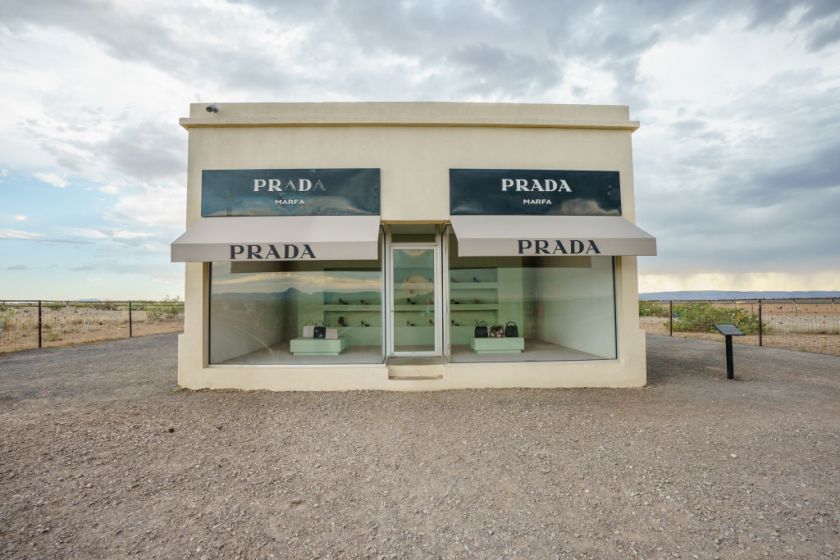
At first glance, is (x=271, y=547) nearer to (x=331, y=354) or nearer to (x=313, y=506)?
(x=313, y=506)

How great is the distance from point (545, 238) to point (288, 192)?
4.52 m

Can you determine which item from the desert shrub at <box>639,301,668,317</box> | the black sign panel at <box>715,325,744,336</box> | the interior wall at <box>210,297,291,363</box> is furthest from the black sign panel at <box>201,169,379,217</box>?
the desert shrub at <box>639,301,668,317</box>

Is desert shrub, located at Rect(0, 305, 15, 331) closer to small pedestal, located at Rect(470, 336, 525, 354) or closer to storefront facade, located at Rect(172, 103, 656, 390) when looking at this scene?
storefront facade, located at Rect(172, 103, 656, 390)

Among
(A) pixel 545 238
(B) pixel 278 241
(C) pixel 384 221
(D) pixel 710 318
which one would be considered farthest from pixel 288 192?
(D) pixel 710 318

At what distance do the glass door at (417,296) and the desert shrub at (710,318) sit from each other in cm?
1412

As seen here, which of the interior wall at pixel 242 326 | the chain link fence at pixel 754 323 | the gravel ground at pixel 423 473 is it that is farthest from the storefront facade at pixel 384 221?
the chain link fence at pixel 754 323

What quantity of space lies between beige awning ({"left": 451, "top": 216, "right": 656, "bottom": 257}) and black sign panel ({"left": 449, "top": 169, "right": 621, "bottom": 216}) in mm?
279

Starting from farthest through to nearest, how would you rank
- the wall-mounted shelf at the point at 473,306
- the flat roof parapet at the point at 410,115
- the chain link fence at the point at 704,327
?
the chain link fence at the point at 704,327 → the wall-mounted shelf at the point at 473,306 → the flat roof parapet at the point at 410,115

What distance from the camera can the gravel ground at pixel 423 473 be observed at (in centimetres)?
271

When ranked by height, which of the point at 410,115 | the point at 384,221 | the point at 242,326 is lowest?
the point at 242,326

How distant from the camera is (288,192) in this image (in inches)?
Answer: 276

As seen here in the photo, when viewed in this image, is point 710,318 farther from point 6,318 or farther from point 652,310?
point 6,318

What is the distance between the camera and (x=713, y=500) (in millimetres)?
3197

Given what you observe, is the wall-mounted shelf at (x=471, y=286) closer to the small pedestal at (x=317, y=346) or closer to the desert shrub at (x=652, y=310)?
the small pedestal at (x=317, y=346)
